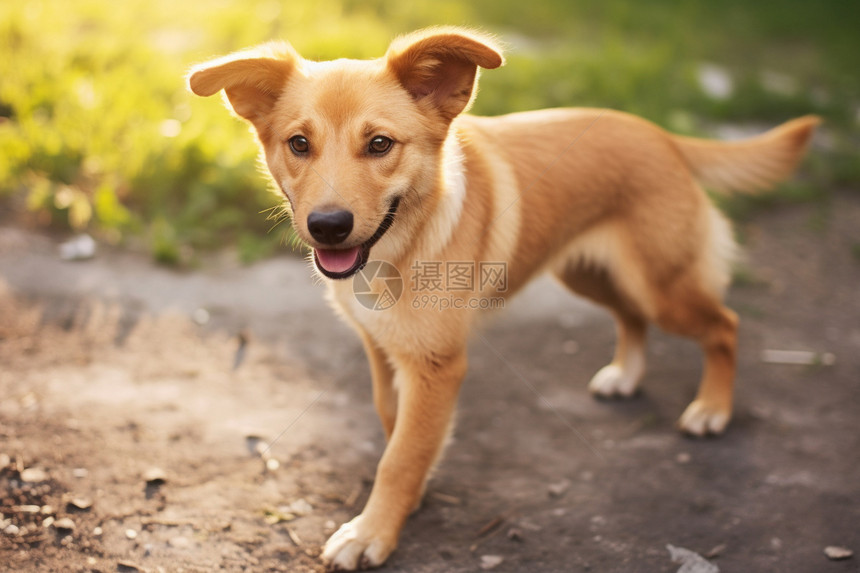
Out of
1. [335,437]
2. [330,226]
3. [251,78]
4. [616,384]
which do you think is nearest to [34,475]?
[335,437]

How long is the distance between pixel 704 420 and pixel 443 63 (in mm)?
2343

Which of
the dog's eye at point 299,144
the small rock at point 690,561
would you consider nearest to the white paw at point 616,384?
the small rock at point 690,561

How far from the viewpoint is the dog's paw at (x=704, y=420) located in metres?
3.72

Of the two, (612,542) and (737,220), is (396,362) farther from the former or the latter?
(737,220)

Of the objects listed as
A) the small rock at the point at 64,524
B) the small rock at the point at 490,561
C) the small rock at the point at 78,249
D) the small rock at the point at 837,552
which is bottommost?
the small rock at the point at 490,561

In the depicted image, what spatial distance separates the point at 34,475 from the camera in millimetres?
2994

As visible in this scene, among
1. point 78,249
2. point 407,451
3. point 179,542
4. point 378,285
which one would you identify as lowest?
point 179,542

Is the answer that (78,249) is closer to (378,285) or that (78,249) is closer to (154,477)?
(154,477)

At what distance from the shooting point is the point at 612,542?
9.64 feet

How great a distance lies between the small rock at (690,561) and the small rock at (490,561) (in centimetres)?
70

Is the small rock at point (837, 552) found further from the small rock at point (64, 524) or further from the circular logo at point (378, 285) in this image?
the small rock at point (64, 524)

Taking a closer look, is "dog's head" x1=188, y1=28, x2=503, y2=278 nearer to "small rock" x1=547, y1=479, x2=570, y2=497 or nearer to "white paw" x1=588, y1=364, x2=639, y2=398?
"small rock" x1=547, y1=479, x2=570, y2=497

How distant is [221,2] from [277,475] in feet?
24.8

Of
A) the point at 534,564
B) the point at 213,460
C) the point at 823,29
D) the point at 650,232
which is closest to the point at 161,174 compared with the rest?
the point at 213,460
